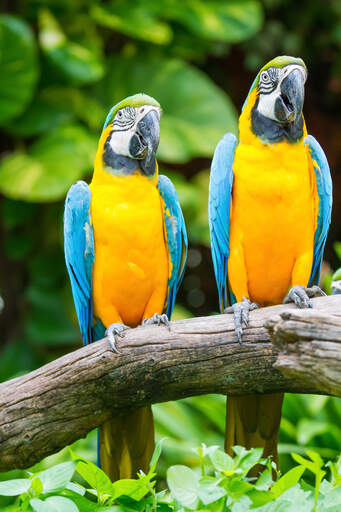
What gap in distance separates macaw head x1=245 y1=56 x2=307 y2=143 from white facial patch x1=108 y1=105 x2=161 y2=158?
28cm

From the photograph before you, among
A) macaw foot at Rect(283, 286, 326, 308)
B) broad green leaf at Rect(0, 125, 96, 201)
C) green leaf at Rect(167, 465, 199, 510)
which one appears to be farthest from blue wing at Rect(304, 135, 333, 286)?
broad green leaf at Rect(0, 125, 96, 201)

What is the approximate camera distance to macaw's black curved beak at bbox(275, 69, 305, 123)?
1722mm

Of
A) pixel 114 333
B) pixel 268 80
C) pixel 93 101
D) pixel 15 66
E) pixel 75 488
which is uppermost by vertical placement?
pixel 15 66

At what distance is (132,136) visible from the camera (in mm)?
1832

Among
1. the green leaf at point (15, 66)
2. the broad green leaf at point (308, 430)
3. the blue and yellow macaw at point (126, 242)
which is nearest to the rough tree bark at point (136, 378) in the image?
the blue and yellow macaw at point (126, 242)

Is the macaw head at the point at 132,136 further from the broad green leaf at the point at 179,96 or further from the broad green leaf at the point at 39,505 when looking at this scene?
the broad green leaf at the point at 179,96

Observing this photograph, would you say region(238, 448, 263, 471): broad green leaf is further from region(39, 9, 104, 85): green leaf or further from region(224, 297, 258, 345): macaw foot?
region(39, 9, 104, 85): green leaf

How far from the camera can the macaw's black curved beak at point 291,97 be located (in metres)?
1.72

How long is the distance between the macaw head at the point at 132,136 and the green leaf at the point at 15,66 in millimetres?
2028

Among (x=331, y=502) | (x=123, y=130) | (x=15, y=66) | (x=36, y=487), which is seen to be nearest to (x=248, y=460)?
(x=331, y=502)

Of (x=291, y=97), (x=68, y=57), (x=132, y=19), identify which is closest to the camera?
(x=291, y=97)

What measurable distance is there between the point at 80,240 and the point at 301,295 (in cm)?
64

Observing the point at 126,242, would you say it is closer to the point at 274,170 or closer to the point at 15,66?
the point at 274,170

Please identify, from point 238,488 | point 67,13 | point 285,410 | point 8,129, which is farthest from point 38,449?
point 67,13
